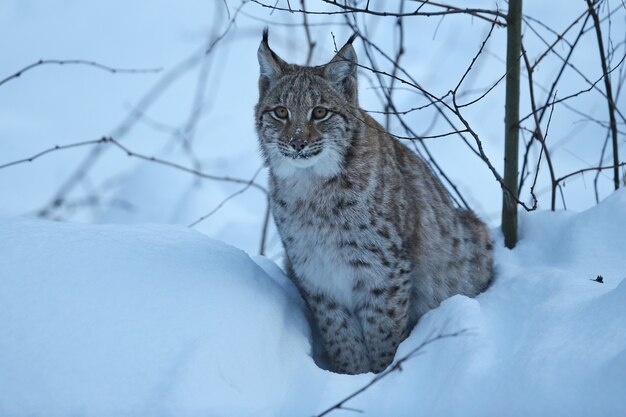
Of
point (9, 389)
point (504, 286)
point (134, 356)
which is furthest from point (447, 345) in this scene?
point (9, 389)

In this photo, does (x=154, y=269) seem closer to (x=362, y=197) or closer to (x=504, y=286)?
(x=362, y=197)

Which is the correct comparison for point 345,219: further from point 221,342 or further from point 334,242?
point 221,342

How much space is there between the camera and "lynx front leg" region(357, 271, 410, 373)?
13.4ft

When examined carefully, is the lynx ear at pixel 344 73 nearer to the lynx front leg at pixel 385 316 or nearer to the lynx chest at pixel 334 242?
the lynx chest at pixel 334 242

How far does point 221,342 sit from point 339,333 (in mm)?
1148

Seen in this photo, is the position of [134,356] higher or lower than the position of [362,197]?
lower

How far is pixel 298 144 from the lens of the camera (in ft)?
12.7

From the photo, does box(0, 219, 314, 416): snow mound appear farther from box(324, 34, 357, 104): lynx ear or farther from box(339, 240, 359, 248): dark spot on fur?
box(324, 34, 357, 104): lynx ear

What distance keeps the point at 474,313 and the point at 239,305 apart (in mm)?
1060

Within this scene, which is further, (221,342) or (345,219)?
(345,219)

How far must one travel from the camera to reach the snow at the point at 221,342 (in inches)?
110

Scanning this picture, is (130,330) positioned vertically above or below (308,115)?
below

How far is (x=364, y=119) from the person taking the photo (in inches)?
169

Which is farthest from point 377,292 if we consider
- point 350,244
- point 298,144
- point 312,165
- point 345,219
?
point 298,144
